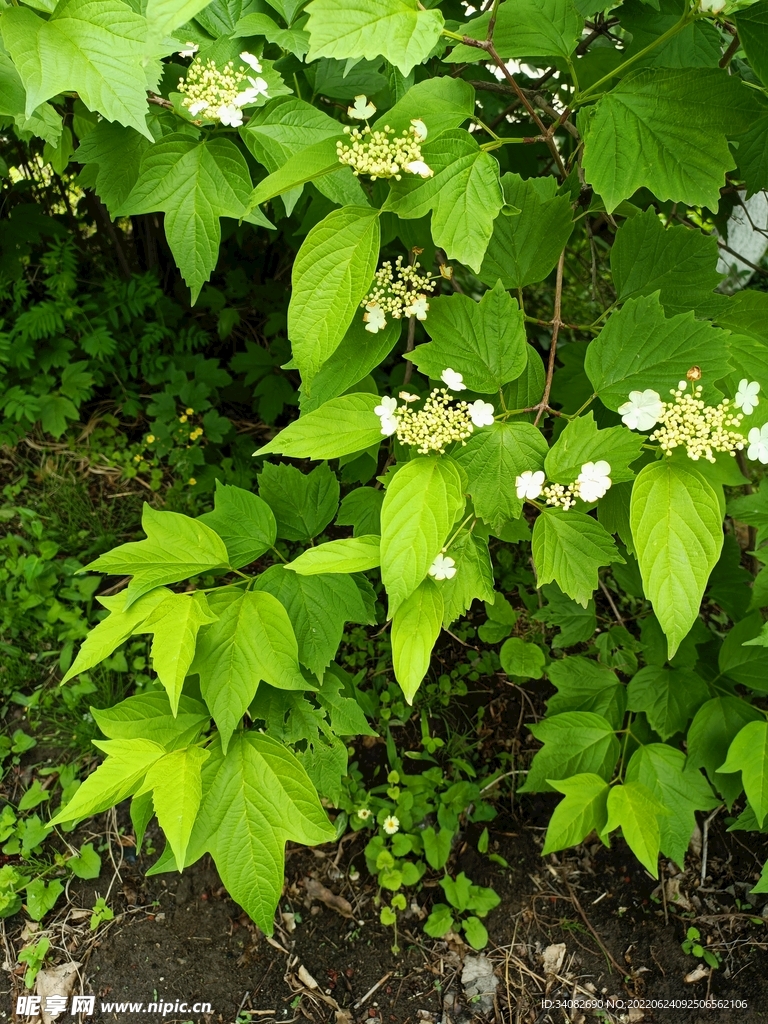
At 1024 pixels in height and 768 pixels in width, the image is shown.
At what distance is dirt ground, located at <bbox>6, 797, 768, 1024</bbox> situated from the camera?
1.82 metres

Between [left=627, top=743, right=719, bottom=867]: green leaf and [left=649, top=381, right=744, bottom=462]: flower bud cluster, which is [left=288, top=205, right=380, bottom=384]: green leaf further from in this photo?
[left=627, top=743, right=719, bottom=867]: green leaf

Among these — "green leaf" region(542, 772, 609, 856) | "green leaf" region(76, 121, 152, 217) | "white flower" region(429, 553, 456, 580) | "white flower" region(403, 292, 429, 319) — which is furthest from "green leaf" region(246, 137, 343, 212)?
"green leaf" region(542, 772, 609, 856)

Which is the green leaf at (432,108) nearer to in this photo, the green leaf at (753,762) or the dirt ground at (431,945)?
the green leaf at (753,762)

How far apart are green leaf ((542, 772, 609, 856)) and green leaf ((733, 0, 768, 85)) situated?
1315 mm

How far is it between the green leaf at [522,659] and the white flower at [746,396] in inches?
42.8

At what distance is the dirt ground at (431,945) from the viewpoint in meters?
1.82

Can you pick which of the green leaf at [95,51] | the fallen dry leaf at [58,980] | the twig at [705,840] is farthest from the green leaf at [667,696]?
the fallen dry leaf at [58,980]

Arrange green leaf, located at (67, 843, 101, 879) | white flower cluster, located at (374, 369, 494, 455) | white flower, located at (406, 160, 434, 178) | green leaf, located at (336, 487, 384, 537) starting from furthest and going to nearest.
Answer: green leaf, located at (67, 843, 101, 879) → green leaf, located at (336, 487, 384, 537) → white flower cluster, located at (374, 369, 494, 455) → white flower, located at (406, 160, 434, 178)

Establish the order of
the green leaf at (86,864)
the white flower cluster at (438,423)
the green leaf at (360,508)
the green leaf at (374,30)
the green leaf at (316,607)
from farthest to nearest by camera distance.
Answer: the green leaf at (86,864) < the green leaf at (360,508) < the green leaf at (316,607) < the white flower cluster at (438,423) < the green leaf at (374,30)

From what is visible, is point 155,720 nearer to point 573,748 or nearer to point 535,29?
point 573,748

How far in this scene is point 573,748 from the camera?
163cm

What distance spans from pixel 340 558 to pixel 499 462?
282 millimetres

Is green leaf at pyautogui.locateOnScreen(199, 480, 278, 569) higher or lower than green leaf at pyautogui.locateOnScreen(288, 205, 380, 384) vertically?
lower

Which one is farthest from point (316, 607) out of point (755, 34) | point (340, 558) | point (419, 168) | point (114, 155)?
point (755, 34)
